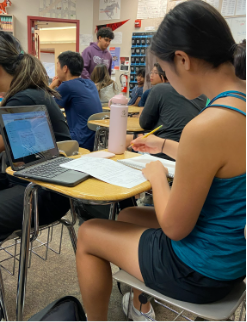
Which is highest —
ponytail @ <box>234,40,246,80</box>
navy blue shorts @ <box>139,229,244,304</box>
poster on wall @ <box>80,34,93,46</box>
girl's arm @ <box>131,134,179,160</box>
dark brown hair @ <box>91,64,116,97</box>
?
poster on wall @ <box>80,34,93,46</box>

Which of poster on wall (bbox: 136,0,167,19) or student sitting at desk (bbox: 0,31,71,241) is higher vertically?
poster on wall (bbox: 136,0,167,19)

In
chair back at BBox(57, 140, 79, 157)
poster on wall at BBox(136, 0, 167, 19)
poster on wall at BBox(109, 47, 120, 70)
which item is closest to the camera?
chair back at BBox(57, 140, 79, 157)

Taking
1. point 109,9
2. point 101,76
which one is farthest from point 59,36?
point 101,76

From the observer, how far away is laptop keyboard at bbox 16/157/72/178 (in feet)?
3.05

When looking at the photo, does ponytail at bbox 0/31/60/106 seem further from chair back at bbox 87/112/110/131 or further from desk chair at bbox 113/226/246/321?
chair back at bbox 87/112/110/131

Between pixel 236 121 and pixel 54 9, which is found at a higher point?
pixel 54 9

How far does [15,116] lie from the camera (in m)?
1.04

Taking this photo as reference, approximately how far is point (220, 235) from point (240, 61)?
17.8 inches

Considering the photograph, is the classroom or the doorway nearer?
the classroom

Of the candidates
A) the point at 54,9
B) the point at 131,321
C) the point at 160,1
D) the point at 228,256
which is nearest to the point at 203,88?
the point at 228,256

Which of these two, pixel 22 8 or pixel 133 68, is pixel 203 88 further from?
pixel 22 8

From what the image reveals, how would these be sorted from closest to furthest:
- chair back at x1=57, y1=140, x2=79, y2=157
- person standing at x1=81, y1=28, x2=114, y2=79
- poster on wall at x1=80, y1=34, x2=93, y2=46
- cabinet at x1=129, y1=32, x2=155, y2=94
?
chair back at x1=57, y1=140, x2=79, y2=157, person standing at x1=81, y1=28, x2=114, y2=79, cabinet at x1=129, y1=32, x2=155, y2=94, poster on wall at x1=80, y1=34, x2=93, y2=46

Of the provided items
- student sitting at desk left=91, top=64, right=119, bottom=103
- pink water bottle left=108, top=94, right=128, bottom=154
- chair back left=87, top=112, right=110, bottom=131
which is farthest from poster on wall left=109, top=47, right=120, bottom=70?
pink water bottle left=108, top=94, right=128, bottom=154

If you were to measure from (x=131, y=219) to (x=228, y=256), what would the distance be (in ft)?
1.57
